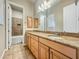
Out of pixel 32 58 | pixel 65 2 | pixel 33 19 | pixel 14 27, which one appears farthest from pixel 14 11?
pixel 65 2

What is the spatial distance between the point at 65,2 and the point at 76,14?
0.52 meters

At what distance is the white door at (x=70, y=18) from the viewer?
1.97 meters

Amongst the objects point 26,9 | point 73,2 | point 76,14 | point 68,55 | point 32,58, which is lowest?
point 32,58

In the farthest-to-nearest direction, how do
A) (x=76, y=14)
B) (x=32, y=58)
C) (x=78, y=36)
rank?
(x=32, y=58)
(x=76, y=14)
(x=78, y=36)

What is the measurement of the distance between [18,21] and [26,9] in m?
1.85

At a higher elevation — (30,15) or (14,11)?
(14,11)

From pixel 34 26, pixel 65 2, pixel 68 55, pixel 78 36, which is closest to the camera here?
pixel 68 55

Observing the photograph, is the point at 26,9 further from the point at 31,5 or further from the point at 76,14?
the point at 76,14

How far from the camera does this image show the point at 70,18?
2.10m

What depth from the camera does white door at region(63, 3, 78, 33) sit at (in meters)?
1.97

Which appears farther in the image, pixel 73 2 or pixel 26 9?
pixel 26 9

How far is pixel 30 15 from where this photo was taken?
5.71 metres

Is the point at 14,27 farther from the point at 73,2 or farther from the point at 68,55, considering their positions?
the point at 68,55

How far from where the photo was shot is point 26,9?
18.7ft
